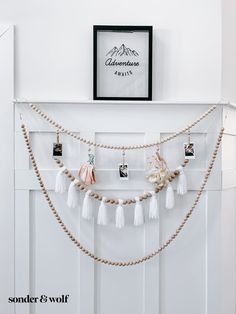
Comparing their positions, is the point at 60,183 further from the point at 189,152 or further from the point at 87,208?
the point at 189,152

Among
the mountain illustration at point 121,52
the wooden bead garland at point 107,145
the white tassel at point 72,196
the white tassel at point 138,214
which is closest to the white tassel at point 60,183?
the white tassel at point 72,196

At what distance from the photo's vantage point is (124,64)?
1760 mm

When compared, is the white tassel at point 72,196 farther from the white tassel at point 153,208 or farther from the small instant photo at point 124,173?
the white tassel at point 153,208

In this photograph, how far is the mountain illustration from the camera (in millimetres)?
1757

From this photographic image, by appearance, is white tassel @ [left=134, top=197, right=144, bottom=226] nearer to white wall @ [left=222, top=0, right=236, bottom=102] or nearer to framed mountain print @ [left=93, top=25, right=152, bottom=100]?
framed mountain print @ [left=93, top=25, right=152, bottom=100]

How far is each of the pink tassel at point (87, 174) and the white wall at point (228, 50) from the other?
2.17 feet

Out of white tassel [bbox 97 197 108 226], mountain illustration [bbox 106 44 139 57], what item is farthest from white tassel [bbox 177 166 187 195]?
mountain illustration [bbox 106 44 139 57]

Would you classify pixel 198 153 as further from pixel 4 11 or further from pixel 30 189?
pixel 4 11

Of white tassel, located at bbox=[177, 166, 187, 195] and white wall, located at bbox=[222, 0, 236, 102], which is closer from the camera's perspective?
white tassel, located at bbox=[177, 166, 187, 195]

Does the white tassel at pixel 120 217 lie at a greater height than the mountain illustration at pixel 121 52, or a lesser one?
lesser

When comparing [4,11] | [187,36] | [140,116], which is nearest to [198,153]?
[140,116]

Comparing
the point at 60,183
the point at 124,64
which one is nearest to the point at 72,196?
the point at 60,183

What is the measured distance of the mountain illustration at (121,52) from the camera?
1757mm

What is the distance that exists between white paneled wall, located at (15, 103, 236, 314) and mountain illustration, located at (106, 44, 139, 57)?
0.22 m
